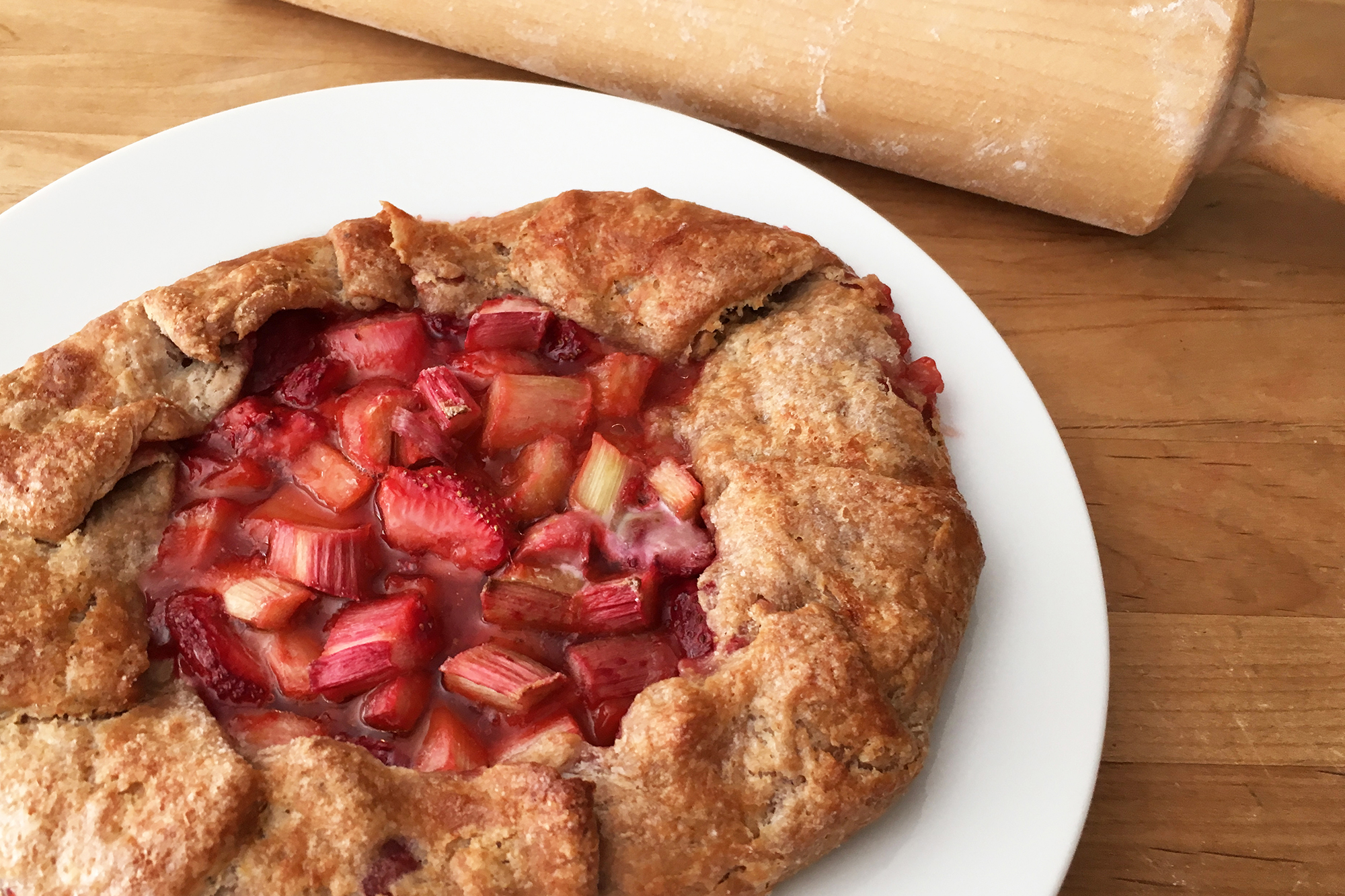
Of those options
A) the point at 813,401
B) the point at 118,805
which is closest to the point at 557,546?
the point at 813,401

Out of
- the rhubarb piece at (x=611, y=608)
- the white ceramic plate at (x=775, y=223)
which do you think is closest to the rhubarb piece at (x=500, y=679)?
the rhubarb piece at (x=611, y=608)

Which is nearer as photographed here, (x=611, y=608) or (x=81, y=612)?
(x=81, y=612)

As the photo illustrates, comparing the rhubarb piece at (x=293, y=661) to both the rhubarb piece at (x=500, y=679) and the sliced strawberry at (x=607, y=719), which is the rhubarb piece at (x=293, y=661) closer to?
the rhubarb piece at (x=500, y=679)

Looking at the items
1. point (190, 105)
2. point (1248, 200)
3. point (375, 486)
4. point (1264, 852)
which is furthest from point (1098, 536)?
point (190, 105)

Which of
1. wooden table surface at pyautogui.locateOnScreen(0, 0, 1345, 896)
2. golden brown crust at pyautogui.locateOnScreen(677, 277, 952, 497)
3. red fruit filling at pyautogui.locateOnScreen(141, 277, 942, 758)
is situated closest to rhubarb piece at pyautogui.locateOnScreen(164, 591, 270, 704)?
red fruit filling at pyautogui.locateOnScreen(141, 277, 942, 758)

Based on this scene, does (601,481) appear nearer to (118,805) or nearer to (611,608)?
(611,608)

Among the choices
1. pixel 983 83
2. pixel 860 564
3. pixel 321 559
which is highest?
pixel 983 83

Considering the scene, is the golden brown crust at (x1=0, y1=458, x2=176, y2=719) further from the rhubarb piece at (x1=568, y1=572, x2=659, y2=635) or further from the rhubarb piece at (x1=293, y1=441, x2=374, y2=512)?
the rhubarb piece at (x1=568, y1=572, x2=659, y2=635)

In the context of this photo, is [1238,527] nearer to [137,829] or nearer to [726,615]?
[726,615]
